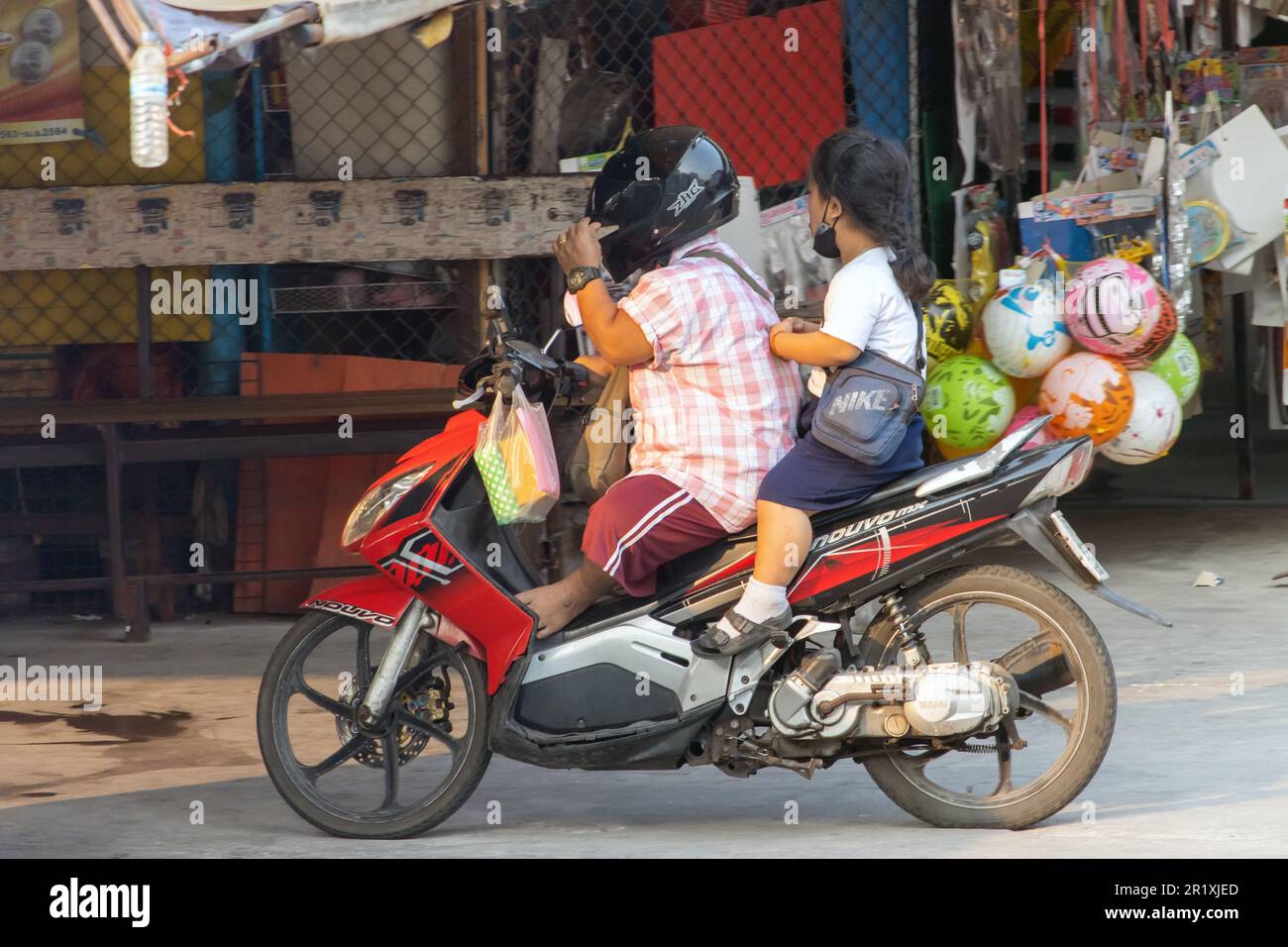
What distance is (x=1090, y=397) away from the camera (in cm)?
614

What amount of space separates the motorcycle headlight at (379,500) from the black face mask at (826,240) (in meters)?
1.10

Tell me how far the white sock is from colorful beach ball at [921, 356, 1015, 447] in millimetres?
2434

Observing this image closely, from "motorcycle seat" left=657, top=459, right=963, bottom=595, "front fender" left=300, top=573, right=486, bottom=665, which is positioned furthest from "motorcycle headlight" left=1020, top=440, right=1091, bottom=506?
"front fender" left=300, top=573, right=486, bottom=665

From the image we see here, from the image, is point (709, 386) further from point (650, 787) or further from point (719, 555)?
point (650, 787)

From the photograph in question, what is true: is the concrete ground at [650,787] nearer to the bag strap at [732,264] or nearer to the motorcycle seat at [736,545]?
the motorcycle seat at [736,545]

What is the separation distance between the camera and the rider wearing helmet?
403 centimetres

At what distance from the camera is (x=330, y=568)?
21.7 ft

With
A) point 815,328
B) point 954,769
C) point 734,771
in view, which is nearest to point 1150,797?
point 954,769

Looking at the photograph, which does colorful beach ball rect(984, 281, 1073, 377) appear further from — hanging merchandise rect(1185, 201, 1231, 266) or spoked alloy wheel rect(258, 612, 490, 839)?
spoked alloy wheel rect(258, 612, 490, 839)

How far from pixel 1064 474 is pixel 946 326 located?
8.31 ft

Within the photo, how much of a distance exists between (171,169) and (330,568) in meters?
1.77

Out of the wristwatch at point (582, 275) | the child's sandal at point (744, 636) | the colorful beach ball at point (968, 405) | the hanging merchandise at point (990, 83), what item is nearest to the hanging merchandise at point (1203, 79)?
the hanging merchandise at point (990, 83)
